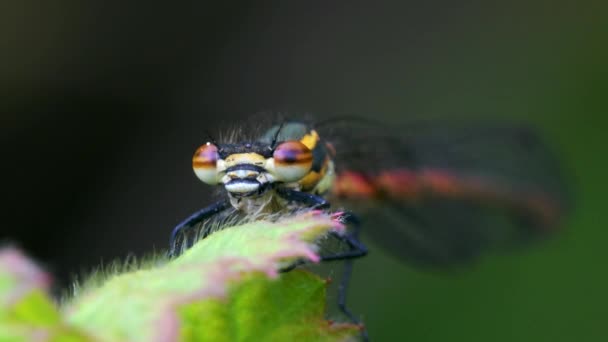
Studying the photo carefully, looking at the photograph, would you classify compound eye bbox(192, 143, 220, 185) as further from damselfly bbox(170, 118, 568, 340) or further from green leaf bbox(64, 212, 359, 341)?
green leaf bbox(64, 212, 359, 341)

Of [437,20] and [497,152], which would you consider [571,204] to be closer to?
[497,152]

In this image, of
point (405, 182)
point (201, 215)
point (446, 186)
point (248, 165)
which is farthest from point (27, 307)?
point (446, 186)

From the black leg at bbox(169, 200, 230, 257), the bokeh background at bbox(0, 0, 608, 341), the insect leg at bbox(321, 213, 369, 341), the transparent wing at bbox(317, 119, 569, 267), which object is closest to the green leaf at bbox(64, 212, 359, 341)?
the insect leg at bbox(321, 213, 369, 341)

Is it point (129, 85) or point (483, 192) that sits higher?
point (129, 85)

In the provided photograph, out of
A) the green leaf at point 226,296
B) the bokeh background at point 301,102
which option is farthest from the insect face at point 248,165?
the bokeh background at point 301,102

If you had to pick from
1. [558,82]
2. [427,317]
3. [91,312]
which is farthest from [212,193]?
[558,82]

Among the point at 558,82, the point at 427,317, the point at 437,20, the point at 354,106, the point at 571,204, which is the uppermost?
the point at 437,20
